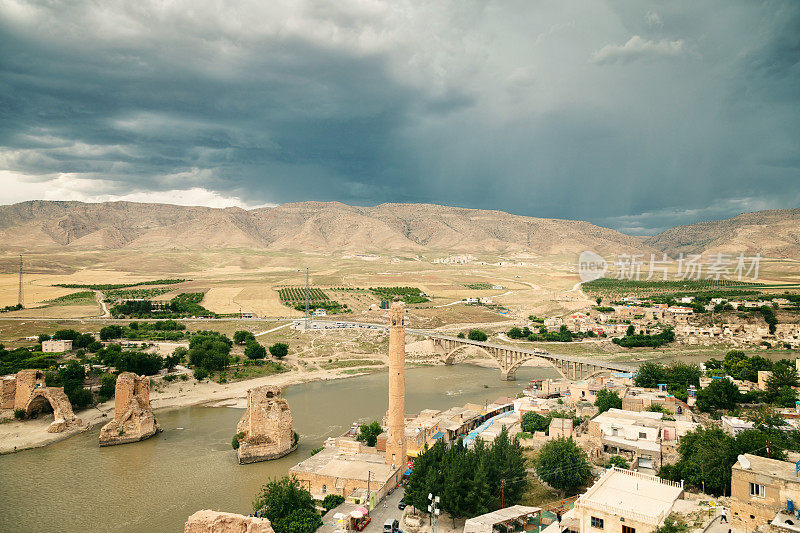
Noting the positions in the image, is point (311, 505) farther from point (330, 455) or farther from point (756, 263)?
point (756, 263)

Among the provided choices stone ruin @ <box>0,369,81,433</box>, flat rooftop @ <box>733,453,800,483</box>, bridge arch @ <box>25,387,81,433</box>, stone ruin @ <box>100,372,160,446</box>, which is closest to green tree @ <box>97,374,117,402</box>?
stone ruin @ <box>0,369,81,433</box>

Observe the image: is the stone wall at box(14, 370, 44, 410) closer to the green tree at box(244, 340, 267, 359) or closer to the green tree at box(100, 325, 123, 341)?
the green tree at box(244, 340, 267, 359)

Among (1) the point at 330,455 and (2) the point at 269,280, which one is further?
(2) the point at 269,280

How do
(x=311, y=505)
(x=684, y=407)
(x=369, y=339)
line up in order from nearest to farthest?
(x=311, y=505), (x=684, y=407), (x=369, y=339)

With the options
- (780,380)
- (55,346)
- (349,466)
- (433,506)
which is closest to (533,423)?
(349,466)

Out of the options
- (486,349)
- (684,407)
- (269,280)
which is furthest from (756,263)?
(269,280)

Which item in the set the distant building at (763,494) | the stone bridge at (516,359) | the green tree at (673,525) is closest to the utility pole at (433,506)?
the green tree at (673,525)
